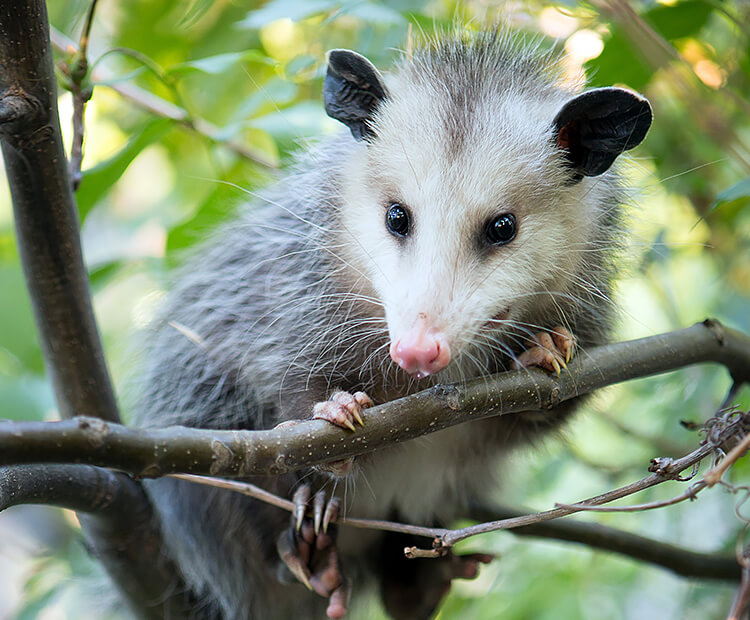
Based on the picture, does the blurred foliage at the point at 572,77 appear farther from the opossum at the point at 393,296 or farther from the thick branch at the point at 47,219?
the thick branch at the point at 47,219

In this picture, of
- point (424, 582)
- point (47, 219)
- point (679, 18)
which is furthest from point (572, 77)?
point (424, 582)

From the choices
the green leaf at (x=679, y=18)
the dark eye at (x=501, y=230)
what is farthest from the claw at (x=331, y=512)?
the green leaf at (x=679, y=18)

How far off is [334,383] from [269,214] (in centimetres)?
54

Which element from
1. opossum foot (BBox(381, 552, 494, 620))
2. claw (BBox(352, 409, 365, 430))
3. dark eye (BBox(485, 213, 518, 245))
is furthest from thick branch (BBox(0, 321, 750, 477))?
opossum foot (BBox(381, 552, 494, 620))

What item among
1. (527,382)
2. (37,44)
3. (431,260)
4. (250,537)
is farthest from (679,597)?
(37,44)

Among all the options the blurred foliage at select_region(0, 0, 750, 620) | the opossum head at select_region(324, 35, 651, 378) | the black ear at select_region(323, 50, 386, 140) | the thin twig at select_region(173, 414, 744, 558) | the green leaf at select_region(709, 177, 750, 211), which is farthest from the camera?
the blurred foliage at select_region(0, 0, 750, 620)

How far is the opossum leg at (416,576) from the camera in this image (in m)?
2.11

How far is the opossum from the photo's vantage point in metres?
1.46

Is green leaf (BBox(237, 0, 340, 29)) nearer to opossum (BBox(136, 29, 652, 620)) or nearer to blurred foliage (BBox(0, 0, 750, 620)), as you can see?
blurred foliage (BBox(0, 0, 750, 620))

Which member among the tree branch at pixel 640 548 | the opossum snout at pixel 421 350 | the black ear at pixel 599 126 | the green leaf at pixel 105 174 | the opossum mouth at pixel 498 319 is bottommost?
the tree branch at pixel 640 548

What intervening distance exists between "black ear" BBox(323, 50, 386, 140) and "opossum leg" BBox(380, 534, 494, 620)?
3.66 feet

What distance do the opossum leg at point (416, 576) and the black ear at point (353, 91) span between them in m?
1.12

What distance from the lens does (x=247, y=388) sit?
1.94m

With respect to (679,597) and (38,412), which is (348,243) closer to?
(38,412)
